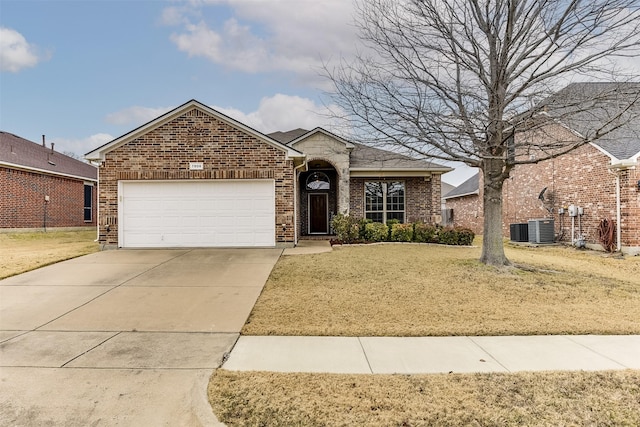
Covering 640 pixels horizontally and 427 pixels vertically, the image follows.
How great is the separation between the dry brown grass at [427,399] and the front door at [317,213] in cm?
1483

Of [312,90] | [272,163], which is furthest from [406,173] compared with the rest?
[312,90]

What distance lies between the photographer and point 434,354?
421cm

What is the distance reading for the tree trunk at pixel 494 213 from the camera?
371 inches

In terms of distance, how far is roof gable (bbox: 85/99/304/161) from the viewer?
1202 cm

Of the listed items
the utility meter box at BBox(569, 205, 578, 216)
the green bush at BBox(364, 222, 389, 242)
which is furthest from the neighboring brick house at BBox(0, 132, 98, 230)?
the utility meter box at BBox(569, 205, 578, 216)

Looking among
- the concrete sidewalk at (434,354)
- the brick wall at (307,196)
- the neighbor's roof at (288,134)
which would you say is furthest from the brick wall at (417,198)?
the concrete sidewalk at (434,354)

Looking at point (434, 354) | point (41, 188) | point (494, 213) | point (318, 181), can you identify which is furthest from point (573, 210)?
point (41, 188)

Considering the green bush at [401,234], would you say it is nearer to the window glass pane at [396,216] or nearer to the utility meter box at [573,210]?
the window glass pane at [396,216]

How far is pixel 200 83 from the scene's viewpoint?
15.8m

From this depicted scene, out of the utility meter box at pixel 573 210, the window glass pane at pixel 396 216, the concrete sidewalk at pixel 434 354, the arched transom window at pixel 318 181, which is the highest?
the arched transom window at pixel 318 181

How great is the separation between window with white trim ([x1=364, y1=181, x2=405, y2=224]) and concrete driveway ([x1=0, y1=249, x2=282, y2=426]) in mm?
9870

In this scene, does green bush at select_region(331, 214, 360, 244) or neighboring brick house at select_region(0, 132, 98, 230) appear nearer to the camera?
green bush at select_region(331, 214, 360, 244)

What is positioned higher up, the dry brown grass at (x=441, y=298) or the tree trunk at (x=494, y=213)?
the tree trunk at (x=494, y=213)

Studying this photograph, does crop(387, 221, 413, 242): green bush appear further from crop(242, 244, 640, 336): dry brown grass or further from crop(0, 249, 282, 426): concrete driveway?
crop(0, 249, 282, 426): concrete driveway
